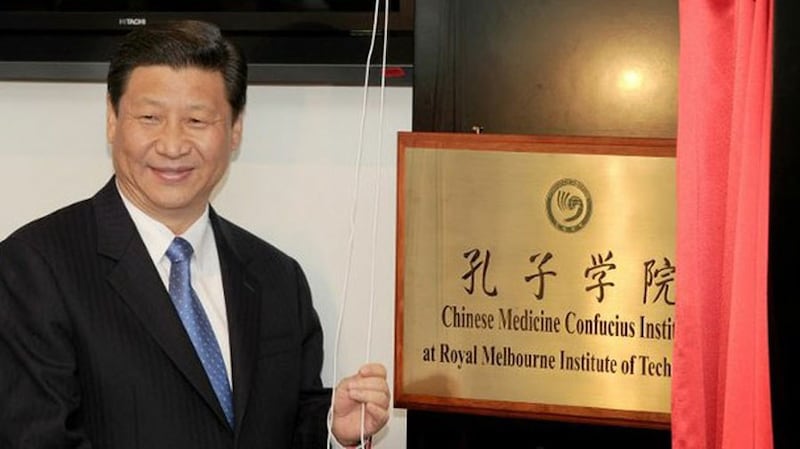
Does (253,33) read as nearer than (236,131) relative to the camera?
No

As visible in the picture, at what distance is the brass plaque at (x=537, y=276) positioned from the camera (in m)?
1.79

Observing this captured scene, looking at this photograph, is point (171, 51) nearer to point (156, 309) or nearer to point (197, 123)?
point (197, 123)

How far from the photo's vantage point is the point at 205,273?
189 cm

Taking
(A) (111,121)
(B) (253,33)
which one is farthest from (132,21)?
(A) (111,121)

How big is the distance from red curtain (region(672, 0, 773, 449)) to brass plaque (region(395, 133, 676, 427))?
460 millimetres

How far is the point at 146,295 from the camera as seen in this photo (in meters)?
1.74

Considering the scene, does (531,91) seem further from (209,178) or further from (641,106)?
(209,178)

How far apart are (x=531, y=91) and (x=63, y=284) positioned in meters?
0.75

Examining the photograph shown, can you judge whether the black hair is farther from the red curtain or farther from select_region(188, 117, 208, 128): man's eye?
the red curtain

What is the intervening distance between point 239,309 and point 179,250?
0.43 ft

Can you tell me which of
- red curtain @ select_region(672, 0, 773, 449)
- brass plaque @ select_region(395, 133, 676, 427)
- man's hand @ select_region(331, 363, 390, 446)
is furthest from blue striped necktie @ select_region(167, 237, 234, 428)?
red curtain @ select_region(672, 0, 773, 449)

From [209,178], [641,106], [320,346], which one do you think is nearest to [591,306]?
[641,106]

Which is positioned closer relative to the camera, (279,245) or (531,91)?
(531,91)

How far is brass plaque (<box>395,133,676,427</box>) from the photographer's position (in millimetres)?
1791
